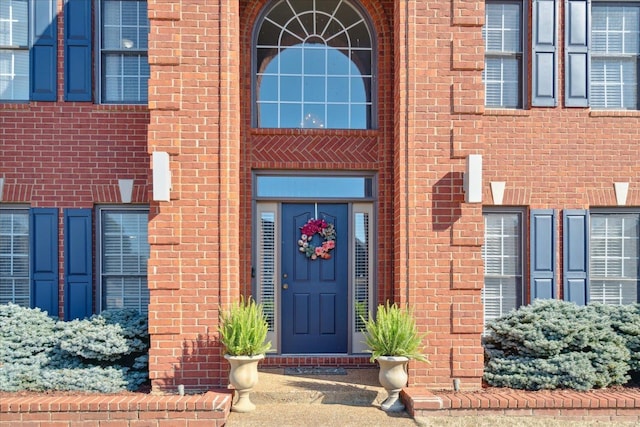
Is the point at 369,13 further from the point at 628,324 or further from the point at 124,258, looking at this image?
the point at 628,324

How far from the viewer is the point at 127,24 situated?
6.91 metres

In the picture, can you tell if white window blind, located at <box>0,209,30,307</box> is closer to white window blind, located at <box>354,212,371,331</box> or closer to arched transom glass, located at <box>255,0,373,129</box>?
arched transom glass, located at <box>255,0,373,129</box>

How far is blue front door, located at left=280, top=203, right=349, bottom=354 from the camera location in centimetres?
699

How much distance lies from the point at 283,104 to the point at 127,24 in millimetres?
2451

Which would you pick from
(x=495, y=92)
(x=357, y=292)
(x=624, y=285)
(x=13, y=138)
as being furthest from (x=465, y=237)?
(x=13, y=138)

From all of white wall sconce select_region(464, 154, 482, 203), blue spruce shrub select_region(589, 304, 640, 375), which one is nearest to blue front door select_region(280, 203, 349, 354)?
white wall sconce select_region(464, 154, 482, 203)

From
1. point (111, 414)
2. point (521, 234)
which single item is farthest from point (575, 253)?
point (111, 414)

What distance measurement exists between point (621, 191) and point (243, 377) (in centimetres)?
573

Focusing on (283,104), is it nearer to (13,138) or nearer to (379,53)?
(379,53)

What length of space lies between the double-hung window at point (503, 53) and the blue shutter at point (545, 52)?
Answer: 199mm

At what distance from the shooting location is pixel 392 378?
17.5ft

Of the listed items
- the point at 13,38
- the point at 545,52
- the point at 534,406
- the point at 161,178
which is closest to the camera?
the point at 534,406

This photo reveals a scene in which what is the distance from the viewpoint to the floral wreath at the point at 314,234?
6.99 metres

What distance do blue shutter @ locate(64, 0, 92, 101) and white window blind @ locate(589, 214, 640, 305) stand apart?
7.48m
